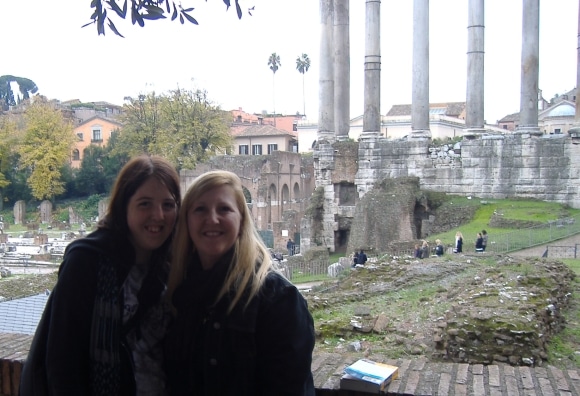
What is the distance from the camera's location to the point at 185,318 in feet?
7.49

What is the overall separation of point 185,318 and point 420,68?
2004 centimetres

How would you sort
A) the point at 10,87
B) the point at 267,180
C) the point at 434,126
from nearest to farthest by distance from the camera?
the point at 267,180, the point at 434,126, the point at 10,87

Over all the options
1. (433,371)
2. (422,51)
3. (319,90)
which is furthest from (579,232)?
(433,371)

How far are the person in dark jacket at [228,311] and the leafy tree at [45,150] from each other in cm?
4574

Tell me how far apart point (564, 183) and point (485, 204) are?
8.15ft

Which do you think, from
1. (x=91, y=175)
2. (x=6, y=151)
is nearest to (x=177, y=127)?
(x=91, y=175)

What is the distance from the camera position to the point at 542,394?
9.46 ft

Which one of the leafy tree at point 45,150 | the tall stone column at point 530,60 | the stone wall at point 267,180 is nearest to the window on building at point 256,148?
the stone wall at point 267,180

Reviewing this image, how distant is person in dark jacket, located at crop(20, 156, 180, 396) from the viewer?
7.41ft

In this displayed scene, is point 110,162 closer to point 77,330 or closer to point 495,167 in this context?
point 495,167

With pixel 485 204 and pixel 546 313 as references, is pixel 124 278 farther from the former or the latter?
pixel 485 204

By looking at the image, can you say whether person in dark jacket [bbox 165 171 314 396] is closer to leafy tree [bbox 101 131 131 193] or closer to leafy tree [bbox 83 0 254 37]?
leafy tree [bbox 83 0 254 37]

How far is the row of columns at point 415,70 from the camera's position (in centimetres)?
2022

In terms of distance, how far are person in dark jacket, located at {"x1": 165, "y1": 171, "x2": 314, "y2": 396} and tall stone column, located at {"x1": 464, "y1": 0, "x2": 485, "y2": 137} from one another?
19.6 metres
